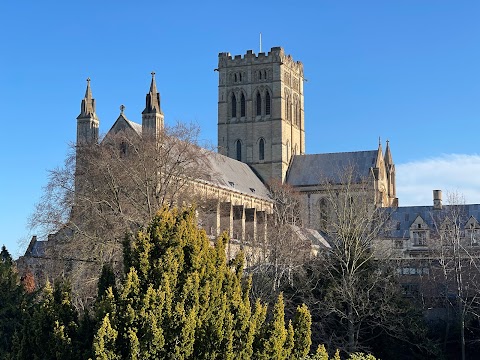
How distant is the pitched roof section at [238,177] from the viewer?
69.1m

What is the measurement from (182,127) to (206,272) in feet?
69.6

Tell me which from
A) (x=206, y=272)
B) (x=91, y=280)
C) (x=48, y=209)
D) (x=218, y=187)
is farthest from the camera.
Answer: (x=218, y=187)

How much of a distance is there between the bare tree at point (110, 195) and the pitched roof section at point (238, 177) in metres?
25.8

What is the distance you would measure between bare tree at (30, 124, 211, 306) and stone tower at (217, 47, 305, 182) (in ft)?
131

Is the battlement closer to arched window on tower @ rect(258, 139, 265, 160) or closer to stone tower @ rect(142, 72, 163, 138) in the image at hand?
arched window on tower @ rect(258, 139, 265, 160)

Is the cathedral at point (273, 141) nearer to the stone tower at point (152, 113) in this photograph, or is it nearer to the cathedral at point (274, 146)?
the cathedral at point (274, 146)

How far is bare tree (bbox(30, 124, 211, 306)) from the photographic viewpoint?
34.8 m

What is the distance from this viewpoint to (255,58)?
83250 millimetres

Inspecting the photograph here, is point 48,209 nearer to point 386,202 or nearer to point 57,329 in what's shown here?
point 57,329

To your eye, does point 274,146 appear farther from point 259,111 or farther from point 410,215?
point 410,215

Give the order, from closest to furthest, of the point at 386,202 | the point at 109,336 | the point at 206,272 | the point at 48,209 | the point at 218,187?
1. the point at 109,336
2. the point at 206,272
3. the point at 48,209
4. the point at 218,187
5. the point at 386,202

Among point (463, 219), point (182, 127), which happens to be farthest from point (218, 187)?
point (182, 127)

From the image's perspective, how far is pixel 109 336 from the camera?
17234 millimetres

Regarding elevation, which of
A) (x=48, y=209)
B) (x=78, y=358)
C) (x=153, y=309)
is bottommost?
(x=78, y=358)
